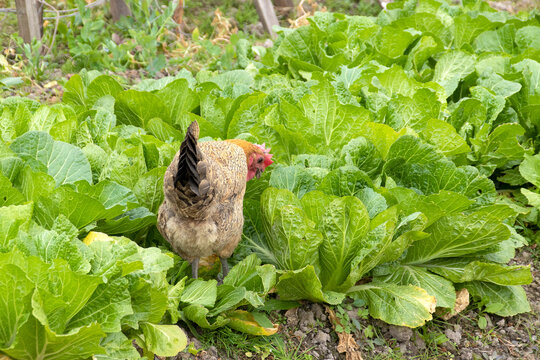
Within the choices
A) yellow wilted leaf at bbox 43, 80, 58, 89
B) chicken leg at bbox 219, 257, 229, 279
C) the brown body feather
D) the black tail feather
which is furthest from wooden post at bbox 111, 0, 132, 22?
the black tail feather

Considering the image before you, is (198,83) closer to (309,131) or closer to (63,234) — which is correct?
(309,131)

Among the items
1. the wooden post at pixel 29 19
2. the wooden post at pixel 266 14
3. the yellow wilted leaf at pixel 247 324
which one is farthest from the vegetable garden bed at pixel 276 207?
the wooden post at pixel 266 14

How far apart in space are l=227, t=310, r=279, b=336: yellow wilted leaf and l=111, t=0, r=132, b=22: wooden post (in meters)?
3.95

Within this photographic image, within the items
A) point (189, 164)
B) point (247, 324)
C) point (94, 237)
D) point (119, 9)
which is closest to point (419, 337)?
point (247, 324)

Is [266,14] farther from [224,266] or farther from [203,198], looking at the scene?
[203,198]

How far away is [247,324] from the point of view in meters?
2.57

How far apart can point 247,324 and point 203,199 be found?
0.64 meters

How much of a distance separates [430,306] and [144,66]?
3512 millimetres

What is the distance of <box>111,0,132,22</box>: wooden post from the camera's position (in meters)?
5.64

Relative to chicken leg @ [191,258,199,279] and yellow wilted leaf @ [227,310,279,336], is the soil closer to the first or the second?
yellow wilted leaf @ [227,310,279,336]

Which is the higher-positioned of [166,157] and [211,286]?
[166,157]

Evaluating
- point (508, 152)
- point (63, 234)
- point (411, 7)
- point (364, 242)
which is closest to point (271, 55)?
point (411, 7)

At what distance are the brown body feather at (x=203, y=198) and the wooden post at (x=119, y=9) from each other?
137 inches

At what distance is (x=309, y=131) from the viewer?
3.44m
